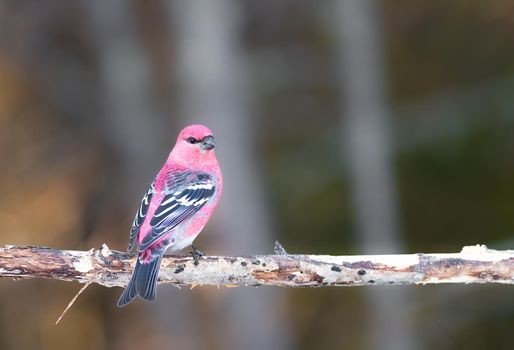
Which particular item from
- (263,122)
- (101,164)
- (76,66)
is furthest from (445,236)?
(76,66)

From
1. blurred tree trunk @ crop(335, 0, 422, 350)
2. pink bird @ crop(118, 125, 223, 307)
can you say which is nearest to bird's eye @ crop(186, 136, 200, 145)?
pink bird @ crop(118, 125, 223, 307)

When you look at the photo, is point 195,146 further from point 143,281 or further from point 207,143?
point 143,281

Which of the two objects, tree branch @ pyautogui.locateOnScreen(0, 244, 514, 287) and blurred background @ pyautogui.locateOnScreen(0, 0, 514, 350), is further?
blurred background @ pyautogui.locateOnScreen(0, 0, 514, 350)

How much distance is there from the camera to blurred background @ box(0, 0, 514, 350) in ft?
38.6

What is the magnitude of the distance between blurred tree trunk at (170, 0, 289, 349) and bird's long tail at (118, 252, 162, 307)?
5.70 metres

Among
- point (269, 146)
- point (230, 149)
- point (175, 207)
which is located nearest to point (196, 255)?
point (175, 207)

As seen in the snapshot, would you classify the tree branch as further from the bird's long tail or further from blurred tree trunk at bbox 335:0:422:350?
blurred tree trunk at bbox 335:0:422:350

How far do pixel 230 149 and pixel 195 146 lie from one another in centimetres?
512

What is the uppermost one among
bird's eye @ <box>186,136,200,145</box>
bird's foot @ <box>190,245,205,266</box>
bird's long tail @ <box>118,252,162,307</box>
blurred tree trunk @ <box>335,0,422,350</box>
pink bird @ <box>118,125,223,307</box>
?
blurred tree trunk @ <box>335,0,422,350</box>

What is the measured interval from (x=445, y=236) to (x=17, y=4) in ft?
24.1

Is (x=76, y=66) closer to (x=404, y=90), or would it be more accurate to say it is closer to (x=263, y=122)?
(x=263, y=122)

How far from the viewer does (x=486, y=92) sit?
12.7 meters

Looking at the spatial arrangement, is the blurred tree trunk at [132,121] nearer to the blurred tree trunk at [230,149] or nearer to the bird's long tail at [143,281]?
the blurred tree trunk at [230,149]

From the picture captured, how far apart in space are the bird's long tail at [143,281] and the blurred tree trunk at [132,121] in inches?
265
